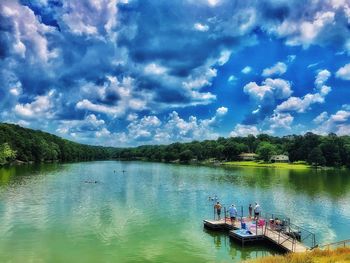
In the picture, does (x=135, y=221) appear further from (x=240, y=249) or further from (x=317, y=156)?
(x=317, y=156)

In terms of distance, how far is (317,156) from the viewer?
6329 inches

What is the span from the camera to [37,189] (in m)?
74.5

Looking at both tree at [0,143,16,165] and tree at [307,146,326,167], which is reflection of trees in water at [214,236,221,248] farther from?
tree at [307,146,326,167]

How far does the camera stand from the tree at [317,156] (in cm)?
16062

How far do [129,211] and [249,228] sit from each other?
63.8ft

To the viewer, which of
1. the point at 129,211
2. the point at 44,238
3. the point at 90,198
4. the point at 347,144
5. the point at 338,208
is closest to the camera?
the point at 44,238

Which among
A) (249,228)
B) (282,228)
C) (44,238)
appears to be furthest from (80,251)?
(282,228)

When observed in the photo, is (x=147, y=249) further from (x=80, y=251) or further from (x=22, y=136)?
(x=22, y=136)

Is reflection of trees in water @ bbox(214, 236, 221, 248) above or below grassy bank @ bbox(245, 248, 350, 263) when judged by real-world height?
below

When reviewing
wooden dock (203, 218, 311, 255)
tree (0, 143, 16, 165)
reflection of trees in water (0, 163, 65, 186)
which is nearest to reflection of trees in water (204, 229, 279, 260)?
wooden dock (203, 218, 311, 255)

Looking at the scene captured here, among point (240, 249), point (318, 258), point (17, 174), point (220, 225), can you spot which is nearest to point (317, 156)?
point (17, 174)

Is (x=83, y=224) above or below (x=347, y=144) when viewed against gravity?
below

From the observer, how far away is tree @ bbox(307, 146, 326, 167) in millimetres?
160625

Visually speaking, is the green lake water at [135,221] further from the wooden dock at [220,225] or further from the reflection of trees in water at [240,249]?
the wooden dock at [220,225]
